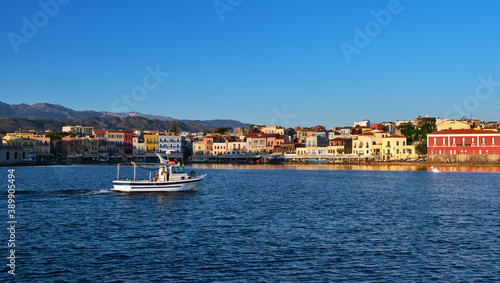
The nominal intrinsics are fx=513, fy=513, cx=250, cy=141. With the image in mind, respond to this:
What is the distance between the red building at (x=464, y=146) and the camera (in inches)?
4070

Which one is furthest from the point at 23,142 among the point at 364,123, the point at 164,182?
the point at 164,182

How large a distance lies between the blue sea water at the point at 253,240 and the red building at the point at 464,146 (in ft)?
230

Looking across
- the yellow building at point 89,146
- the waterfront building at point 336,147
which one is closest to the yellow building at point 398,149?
the waterfront building at point 336,147

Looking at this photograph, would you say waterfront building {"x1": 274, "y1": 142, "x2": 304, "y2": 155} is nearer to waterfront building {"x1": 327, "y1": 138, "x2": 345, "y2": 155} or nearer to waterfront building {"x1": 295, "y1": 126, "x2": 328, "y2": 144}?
waterfront building {"x1": 295, "y1": 126, "x2": 328, "y2": 144}

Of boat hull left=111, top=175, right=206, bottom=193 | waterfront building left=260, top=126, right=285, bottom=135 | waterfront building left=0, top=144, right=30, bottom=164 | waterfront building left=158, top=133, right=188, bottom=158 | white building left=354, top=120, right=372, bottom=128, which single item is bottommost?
boat hull left=111, top=175, right=206, bottom=193

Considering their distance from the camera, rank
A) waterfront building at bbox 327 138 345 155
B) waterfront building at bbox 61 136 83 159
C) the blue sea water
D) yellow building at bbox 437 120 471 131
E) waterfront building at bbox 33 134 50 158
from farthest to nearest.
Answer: waterfront building at bbox 33 134 50 158
waterfront building at bbox 61 136 83 159
waterfront building at bbox 327 138 345 155
yellow building at bbox 437 120 471 131
the blue sea water

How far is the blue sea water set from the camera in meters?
18.4

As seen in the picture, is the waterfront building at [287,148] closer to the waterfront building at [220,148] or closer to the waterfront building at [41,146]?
the waterfront building at [220,148]

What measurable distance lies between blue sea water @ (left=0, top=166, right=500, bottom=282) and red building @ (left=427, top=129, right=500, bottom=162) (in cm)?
7010

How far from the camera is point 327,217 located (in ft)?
103

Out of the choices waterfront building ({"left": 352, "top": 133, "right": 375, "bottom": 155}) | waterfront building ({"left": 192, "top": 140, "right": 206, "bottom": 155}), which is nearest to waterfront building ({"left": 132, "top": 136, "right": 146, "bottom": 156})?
waterfront building ({"left": 192, "top": 140, "right": 206, "bottom": 155})

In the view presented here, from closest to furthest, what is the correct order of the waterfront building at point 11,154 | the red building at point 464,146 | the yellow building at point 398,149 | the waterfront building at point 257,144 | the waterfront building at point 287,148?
the red building at point 464,146 < the yellow building at point 398,149 < the waterfront building at point 11,154 < the waterfront building at point 287,148 < the waterfront building at point 257,144

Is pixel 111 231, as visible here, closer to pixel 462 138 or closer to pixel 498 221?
pixel 498 221

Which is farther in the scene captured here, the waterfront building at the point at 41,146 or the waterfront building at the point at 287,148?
the waterfront building at the point at 41,146
